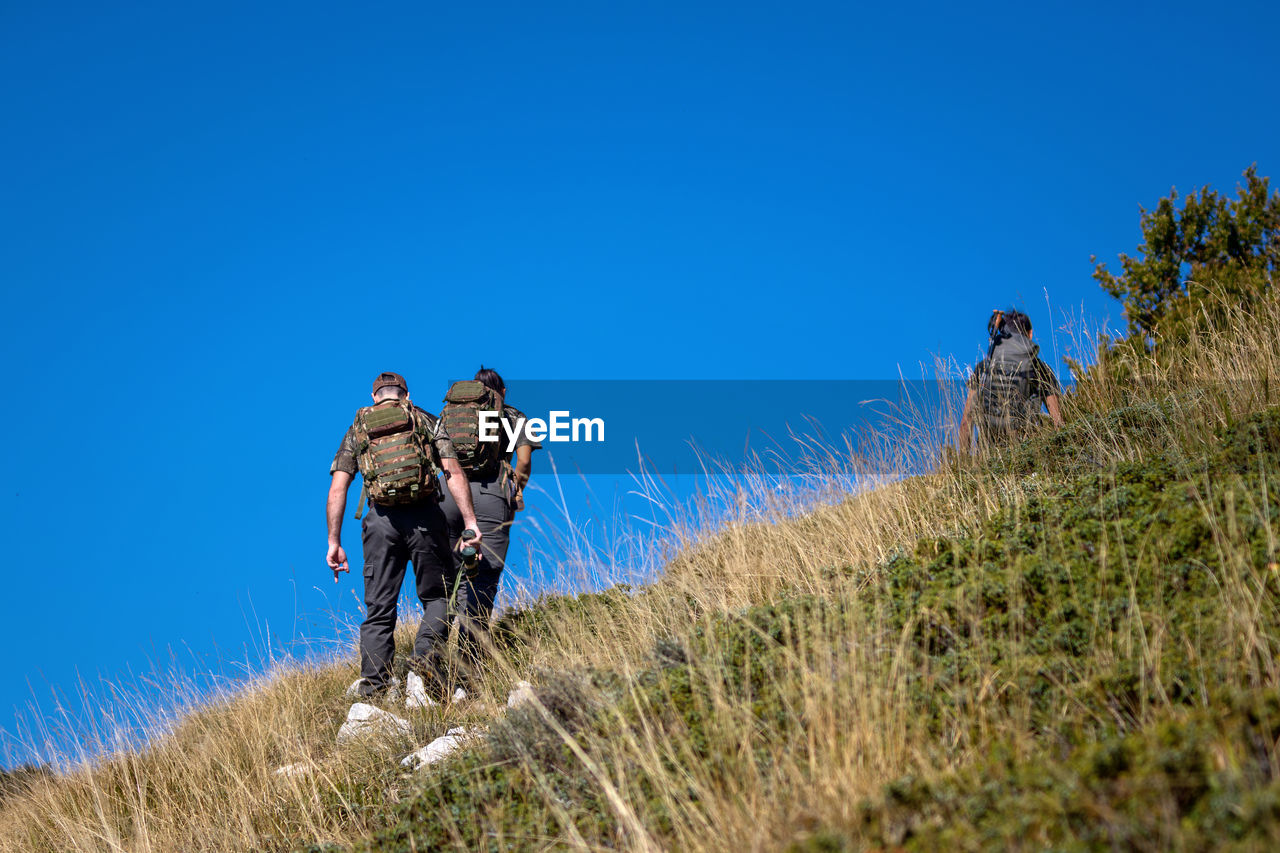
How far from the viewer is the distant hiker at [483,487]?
752 centimetres

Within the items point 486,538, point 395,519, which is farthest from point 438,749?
point 486,538

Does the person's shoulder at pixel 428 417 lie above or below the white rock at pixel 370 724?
above

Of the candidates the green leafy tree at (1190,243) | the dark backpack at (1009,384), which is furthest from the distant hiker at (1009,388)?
the green leafy tree at (1190,243)

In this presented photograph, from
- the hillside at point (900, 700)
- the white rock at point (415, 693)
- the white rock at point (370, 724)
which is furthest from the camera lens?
the white rock at point (415, 693)

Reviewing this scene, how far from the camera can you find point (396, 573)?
22.4 ft

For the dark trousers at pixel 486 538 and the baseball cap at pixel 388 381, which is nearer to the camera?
the baseball cap at pixel 388 381

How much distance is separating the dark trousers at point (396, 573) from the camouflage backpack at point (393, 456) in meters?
0.19

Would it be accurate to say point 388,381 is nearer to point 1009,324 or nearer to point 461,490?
point 461,490

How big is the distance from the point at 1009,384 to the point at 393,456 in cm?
577

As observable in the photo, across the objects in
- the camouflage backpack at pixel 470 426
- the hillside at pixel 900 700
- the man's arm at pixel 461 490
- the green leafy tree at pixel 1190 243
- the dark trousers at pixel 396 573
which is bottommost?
the hillside at pixel 900 700

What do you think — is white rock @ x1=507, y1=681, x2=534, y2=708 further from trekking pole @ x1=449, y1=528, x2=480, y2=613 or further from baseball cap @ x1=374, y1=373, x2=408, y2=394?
baseball cap @ x1=374, y1=373, x2=408, y2=394

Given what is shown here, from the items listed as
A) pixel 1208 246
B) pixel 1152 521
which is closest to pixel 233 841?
pixel 1152 521

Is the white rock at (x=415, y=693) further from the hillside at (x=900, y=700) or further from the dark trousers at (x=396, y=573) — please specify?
the hillside at (x=900, y=700)

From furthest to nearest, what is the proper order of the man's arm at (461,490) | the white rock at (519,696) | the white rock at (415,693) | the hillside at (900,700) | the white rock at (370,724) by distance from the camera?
the man's arm at (461,490) → the white rock at (415,693) → the white rock at (370,724) → the white rock at (519,696) → the hillside at (900,700)
